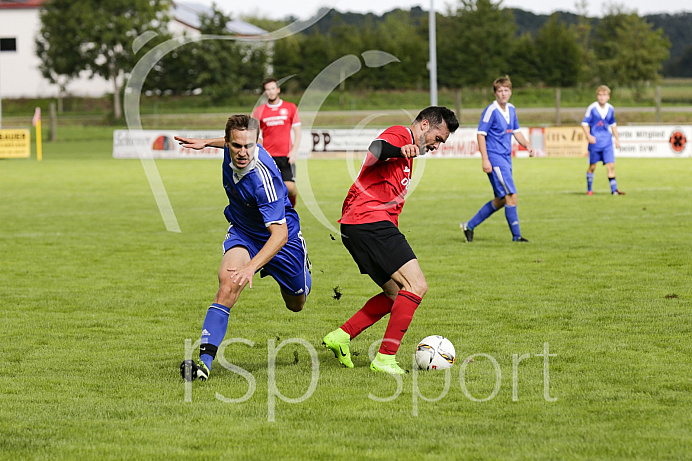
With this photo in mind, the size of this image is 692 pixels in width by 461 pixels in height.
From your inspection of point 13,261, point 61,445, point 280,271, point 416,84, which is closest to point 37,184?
point 13,261

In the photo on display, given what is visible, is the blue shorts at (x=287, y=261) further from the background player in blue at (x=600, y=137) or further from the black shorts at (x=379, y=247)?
the background player in blue at (x=600, y=137)

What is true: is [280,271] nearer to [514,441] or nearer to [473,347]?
[473,347]

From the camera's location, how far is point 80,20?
58812 millimetres

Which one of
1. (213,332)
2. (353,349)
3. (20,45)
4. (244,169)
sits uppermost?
(20,45)

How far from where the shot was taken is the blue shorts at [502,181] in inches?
474

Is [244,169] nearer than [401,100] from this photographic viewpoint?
Yes

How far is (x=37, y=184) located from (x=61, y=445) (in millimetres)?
20244

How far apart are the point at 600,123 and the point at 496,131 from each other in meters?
7.31

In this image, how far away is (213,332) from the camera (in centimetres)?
570

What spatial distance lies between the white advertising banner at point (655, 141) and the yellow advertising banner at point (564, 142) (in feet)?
5.80

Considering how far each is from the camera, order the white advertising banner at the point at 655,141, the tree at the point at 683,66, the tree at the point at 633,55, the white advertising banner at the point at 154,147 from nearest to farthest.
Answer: the white advertising banner at the point at 655,141
the white advertising banner at the point at 154,147
the tree at the point at 633,55
the tree at the point at 683,66

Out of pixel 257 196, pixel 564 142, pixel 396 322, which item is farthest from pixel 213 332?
pixel 564 142

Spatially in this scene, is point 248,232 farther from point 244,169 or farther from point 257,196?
point 244,169

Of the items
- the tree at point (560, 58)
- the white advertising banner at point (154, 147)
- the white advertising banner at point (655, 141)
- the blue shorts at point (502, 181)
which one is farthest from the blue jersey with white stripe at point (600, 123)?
the tree at point (560, 58)
